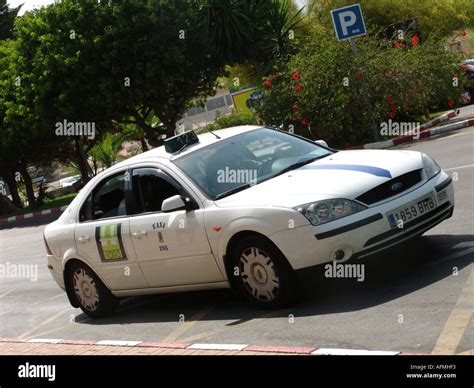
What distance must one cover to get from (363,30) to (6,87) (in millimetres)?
21804

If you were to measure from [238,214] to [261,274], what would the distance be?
1.80 ft

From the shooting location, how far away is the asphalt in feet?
20.4

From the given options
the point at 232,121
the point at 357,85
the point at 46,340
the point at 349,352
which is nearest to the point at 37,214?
the point at 232,121

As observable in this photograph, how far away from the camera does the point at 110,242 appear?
890cm

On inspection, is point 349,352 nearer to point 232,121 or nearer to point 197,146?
point 197,146

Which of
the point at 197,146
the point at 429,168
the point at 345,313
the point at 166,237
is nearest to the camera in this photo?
the point at 345,313

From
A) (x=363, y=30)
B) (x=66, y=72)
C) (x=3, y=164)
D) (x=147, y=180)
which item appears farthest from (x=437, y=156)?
(x=3, y=164)

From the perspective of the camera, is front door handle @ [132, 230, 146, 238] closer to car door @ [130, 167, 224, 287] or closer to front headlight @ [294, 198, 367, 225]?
car door @ [130, 167, 224, 287]

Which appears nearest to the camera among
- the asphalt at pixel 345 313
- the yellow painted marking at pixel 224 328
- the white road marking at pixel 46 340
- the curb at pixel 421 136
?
the asphalt at pixel 345 313

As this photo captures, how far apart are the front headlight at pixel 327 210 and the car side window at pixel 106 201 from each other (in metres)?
2.34

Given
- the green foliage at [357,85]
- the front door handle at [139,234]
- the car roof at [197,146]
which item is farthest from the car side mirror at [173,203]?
the green foliage at [357,85]

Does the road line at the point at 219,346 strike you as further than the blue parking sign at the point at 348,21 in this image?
No

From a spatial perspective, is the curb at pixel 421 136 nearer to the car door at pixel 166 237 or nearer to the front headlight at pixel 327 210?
the car door at pixel 166 237

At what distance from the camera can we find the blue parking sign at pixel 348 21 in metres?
20.4
